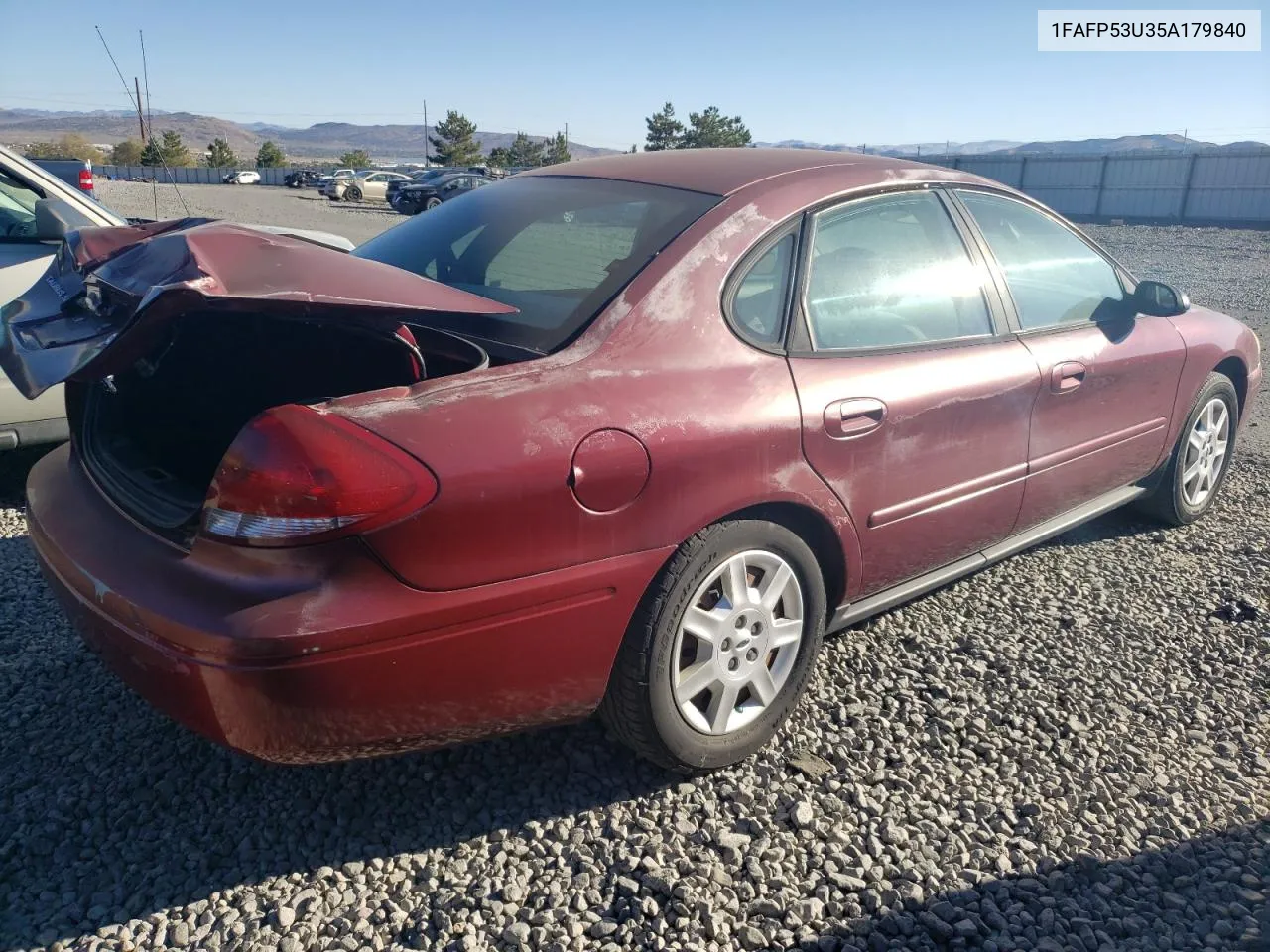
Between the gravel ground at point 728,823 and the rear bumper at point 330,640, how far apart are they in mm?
360

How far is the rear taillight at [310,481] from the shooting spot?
1.93m

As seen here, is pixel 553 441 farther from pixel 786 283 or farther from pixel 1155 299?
pixel 1155 299

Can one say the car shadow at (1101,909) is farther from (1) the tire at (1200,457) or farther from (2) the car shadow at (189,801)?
(1) the tire at (1200,457)

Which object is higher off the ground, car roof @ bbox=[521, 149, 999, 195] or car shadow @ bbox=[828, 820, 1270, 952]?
car roof @ bbox=[521, 149, 999, 195]

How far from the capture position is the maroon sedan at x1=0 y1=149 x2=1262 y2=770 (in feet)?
6.50

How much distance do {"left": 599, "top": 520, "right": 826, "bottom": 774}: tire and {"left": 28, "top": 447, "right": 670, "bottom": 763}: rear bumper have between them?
84 millimetres

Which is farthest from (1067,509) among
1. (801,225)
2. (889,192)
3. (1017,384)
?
(801,225)

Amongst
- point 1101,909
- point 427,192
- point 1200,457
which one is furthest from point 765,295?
point 427,192

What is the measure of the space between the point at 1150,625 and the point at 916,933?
1.98 meters

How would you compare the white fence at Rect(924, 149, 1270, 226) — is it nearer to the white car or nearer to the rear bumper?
the white car

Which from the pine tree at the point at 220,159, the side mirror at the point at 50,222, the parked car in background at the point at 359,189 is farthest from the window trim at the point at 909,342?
the pine tree at the point at 220,159

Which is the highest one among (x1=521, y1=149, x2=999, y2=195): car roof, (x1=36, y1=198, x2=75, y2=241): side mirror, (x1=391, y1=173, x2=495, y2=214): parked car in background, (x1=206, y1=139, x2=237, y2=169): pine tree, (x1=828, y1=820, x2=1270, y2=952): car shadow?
(x1=206, y1=139, x2=237, y2=169): pine tree

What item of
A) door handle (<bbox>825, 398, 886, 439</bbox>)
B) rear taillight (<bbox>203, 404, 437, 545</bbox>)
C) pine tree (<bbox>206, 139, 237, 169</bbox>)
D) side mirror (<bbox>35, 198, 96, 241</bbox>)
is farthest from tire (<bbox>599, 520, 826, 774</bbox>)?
pine tree (<bbox>206, 139, 237, 169</bbox>)

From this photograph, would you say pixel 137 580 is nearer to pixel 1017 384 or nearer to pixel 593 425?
pixel 593 425
